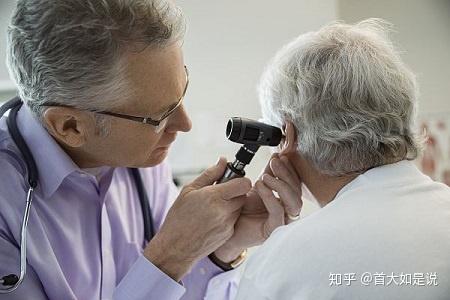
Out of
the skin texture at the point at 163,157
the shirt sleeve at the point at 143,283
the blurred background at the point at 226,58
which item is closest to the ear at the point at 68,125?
the skin texture at the point at 163,157

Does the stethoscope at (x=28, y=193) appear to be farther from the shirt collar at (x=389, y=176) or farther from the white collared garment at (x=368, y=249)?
the shirt collar at (x=389, y=176)

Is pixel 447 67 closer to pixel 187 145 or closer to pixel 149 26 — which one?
pixel 187 145

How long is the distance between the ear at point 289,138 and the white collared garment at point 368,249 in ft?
0.54

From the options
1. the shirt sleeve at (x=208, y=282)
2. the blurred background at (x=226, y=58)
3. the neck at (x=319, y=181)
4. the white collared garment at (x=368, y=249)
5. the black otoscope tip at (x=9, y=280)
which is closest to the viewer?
the white collared garment at (x=368, y=249)

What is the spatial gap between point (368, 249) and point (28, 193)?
2.10ft

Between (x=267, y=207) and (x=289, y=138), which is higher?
(x=289, y=138)

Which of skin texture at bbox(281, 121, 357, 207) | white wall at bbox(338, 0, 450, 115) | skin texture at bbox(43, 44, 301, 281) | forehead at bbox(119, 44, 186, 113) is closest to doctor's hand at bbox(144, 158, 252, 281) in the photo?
skin texture at bbox(43, 44, 301, 281)

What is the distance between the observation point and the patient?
3.02 feet

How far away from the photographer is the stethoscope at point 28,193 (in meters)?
1.02

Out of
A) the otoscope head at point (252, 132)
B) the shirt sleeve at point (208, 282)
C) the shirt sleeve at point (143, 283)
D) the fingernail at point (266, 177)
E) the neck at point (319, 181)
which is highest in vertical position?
the otoscope head at point (252, 132)

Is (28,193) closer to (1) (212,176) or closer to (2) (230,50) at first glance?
(1) (212,176)

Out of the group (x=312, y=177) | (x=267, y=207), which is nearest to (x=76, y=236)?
(x=267, y=207)

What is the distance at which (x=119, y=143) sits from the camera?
115 cm

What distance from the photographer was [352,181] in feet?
3.53
